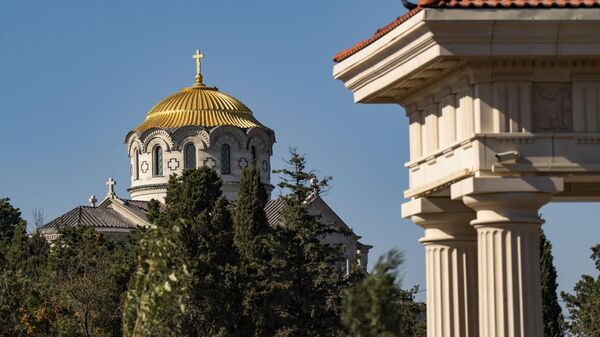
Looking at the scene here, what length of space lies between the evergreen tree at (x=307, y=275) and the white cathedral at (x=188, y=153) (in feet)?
156

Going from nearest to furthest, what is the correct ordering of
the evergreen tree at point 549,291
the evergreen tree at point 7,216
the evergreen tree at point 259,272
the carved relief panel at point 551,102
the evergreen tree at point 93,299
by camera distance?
1. the carved relief panel at point 551,102
2. the evergreen tree at point 93,299
3. the evergreen tree at point 259,272
4. the evergreen tree at point 549,291
5. the evergreen tree at point 7,216

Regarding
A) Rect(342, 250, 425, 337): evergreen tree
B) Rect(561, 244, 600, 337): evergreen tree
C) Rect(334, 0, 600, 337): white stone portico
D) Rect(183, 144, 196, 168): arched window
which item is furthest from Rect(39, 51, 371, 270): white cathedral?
Rect(342, 250, 425, 337): evergreen tree

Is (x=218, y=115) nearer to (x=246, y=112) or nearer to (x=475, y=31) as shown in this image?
(x=246, y=112)

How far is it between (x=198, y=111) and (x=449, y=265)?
288 feet

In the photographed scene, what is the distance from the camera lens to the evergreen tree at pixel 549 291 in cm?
5538

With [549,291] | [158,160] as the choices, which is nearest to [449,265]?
[549,291]

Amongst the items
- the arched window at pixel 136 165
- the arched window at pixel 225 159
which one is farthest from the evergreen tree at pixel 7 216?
the arched window at pixel 225 159

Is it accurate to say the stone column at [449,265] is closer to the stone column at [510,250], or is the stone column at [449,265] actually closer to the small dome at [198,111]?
the stone column at [510,250]

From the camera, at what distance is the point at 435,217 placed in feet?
82.0

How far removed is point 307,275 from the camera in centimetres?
5578

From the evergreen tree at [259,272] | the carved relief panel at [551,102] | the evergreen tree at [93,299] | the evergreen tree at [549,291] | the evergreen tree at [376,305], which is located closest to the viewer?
the evergreen tree at [376,305]

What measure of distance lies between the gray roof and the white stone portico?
8133 cm

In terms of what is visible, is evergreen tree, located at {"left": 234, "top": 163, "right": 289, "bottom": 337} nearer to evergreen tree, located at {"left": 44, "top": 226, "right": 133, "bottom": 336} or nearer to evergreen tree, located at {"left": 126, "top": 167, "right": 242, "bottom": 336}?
evergreen tree, located at {"left": 126, "top": 167, "right": 242, "bottom": 336}

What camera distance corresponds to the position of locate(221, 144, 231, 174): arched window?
110m
